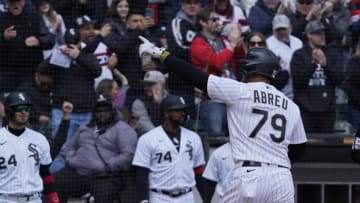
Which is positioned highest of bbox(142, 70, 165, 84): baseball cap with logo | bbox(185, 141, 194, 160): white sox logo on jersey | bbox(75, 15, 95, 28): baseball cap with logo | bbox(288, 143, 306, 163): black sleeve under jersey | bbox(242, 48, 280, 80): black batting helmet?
bbox(75, 15, 95, 28): baseball cap with logo

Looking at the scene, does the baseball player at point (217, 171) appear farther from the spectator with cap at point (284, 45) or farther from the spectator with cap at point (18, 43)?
the spectator with cap at point (18, 43)

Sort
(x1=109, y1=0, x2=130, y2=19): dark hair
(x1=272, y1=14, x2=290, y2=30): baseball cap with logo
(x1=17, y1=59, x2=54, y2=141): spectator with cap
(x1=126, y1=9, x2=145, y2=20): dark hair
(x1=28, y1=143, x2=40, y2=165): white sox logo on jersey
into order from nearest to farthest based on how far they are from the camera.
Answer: (x1=28, y1=143, x2=40, y2=165): white sox logo on jersey → (x1=17, y1=59, x2=54, y2=141): spectator with cap → (x1=272, y1=14, x2=290, y2=30): baseball cap with logo → (x1=126, y1=9, x2=145, y2=20): dark hair → (x1=109, y1=0, x2=130, y2=19): dark hair

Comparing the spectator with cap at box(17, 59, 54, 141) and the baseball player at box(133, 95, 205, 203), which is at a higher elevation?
the spectator with cap at box(17, 59, 54, 141)

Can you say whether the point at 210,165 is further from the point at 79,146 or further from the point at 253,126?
the point at 253,126

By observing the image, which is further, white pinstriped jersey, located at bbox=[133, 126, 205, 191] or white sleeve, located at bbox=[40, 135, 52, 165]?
white pinstriped jersey, located at bbox=[133, 126, 205, 191]

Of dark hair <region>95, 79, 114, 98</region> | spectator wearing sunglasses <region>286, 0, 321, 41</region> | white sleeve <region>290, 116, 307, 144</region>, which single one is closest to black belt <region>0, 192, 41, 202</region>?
dark hair <region>95, 79, 114, 98</region>

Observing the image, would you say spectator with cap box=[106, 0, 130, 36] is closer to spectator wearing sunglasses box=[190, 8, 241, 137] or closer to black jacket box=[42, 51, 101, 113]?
black jacket box=[42, 51, 101, 113]

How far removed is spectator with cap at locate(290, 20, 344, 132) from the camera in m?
10.6

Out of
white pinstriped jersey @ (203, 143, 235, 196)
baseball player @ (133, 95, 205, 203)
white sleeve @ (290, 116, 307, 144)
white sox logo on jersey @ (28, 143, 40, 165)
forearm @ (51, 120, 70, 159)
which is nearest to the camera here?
white sleeve @ (290, 116, 307, 144)

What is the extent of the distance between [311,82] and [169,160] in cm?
218

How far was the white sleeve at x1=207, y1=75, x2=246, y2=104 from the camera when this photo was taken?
6039 millimetres

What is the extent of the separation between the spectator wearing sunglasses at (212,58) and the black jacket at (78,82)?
1.11 metres

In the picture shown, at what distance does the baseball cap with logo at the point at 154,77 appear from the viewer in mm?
10617

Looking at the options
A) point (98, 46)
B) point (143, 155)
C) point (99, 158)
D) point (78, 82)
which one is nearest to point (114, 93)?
point (78, 82)
